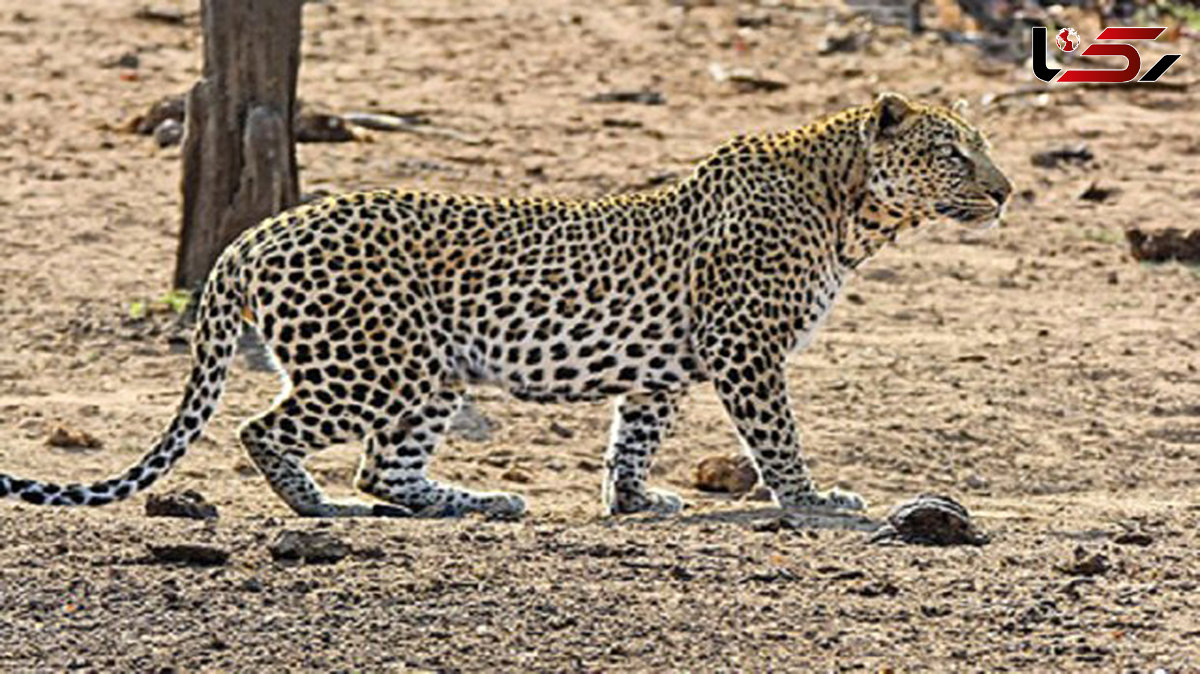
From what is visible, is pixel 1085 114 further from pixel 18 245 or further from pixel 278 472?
pixel 278 472

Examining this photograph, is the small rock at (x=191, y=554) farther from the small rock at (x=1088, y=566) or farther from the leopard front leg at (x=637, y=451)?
the small rock at (x=1088, y=566)

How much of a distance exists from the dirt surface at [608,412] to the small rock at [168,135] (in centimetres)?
7

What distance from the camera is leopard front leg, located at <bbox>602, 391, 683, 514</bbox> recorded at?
10.9 metres

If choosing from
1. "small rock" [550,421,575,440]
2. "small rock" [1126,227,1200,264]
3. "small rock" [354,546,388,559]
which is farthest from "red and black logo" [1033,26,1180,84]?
"small rock" [354,546,388,559]

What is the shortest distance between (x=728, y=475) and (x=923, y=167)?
150 cm

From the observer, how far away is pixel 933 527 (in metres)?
9.67

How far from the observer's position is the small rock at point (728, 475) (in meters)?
11.6

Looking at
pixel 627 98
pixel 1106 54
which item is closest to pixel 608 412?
pixel 627 98

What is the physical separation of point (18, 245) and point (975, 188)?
5921 mm

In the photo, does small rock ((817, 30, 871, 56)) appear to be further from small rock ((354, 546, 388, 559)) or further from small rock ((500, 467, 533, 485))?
small rock ((354, 546, 388, 559))

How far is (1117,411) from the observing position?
1283 centimetres

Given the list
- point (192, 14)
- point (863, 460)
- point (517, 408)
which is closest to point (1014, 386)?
point (863, 460)

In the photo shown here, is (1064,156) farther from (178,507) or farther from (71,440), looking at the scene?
(178,507)

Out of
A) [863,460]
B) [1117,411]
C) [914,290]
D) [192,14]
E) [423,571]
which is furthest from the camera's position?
[192,14]
